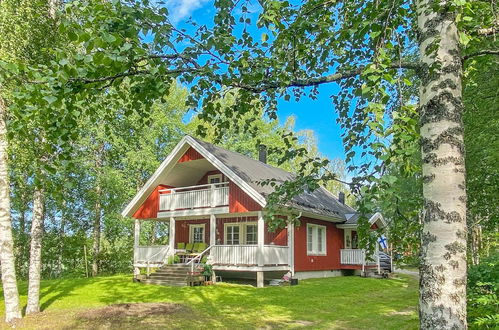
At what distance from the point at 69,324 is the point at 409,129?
8.43m

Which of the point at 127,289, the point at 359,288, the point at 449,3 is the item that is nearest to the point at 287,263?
the point at 359,288

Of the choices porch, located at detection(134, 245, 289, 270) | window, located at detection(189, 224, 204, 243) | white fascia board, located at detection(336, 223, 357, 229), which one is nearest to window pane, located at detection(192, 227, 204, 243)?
window, located at detection(189, 224, 204, 243)

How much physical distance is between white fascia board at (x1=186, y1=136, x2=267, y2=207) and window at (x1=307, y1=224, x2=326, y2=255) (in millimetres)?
4523

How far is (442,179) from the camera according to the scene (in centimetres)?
247

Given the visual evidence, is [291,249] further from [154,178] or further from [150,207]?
[150,207]

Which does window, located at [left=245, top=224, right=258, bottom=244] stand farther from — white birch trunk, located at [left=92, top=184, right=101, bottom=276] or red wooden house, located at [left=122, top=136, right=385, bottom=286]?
white birch trunk, located at [left=92, top=184, right=101, bottom=276]

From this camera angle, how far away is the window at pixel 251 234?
1862cm

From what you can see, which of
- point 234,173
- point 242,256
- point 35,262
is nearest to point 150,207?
point 234,173

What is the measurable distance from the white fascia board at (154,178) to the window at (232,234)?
13.1 ft

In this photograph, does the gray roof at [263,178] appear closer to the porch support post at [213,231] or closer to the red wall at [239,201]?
the red wall at [239,201]

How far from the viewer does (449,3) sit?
2408 mm

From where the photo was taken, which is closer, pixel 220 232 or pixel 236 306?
pixel 236 306

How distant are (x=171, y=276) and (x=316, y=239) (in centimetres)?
752

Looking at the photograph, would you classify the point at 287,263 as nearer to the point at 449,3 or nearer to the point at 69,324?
the point at 69,324
